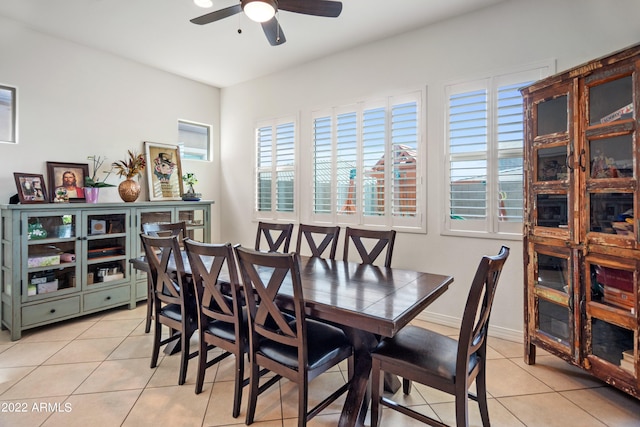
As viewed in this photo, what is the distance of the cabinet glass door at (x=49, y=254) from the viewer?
3020 mm

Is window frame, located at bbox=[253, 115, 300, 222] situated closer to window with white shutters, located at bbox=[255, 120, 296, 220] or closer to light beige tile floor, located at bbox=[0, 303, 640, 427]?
window with white shutters, located at bbox=[255, 120, 296, 220]

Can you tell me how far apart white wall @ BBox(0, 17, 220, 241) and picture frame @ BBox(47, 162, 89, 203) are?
8 cm

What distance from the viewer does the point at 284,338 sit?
1.71 meters

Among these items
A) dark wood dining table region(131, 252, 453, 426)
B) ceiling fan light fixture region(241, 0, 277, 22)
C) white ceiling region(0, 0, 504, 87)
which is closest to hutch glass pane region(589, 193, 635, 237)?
dark wood dining table region(131, 252, 453, 426)

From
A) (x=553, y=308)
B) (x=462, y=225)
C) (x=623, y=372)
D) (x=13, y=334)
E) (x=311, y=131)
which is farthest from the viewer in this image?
(x=311, y=131)

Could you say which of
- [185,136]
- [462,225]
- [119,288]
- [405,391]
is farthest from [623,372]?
[185,136]

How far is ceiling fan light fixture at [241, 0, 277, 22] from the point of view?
6.90 feet

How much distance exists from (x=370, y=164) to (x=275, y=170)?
148 cm

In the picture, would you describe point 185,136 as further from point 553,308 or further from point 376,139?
point 553,308

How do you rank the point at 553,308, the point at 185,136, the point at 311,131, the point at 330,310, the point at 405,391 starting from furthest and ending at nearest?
the point at 185,136 < the point at 311,131 < the point at 553,308 < the point at 405,391 < the point at 330,310

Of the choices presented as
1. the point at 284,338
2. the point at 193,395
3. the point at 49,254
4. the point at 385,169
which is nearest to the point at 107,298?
the point at 49,254

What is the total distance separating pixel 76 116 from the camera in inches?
145

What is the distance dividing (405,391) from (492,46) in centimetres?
301

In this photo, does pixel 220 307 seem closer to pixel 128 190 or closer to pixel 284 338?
pixel 284 338
